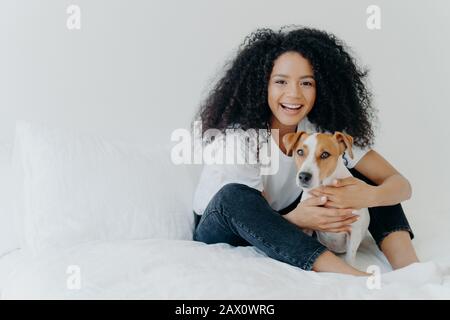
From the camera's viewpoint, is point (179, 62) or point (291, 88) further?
point (179, 62)

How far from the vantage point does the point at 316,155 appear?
57.1 inches

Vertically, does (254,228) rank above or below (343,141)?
below

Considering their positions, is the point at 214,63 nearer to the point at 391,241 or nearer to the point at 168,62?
the point at 168,62

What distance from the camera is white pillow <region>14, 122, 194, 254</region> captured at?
1516 mm

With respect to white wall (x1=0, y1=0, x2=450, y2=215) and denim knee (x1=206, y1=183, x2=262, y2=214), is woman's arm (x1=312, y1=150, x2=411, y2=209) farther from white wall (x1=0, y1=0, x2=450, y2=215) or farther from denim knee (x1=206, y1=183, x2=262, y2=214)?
white wall (x1=0, y1=0, x2=450, y2=215)

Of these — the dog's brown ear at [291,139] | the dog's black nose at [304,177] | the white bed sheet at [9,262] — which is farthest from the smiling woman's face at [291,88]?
the white bed sheet at [9,262]

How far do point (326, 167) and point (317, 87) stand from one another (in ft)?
0.92

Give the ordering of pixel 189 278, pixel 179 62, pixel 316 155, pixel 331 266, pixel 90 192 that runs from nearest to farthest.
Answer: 1. pixel 189 278
2. pixel 331 266
3. pixel 316 155
4. pixel 90 192
5. pixel 179 62

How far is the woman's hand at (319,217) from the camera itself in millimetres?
1482

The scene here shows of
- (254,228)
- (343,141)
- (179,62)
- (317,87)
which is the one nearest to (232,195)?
(254,228)

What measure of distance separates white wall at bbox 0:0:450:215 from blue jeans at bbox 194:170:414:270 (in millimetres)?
607

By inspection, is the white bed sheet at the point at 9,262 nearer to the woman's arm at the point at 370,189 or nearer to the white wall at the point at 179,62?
the white wall at the point at 179,62

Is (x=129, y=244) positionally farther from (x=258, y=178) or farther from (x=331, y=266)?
(x=331, y=266)

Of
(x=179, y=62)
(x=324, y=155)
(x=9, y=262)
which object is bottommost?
(x=9, y=262)
